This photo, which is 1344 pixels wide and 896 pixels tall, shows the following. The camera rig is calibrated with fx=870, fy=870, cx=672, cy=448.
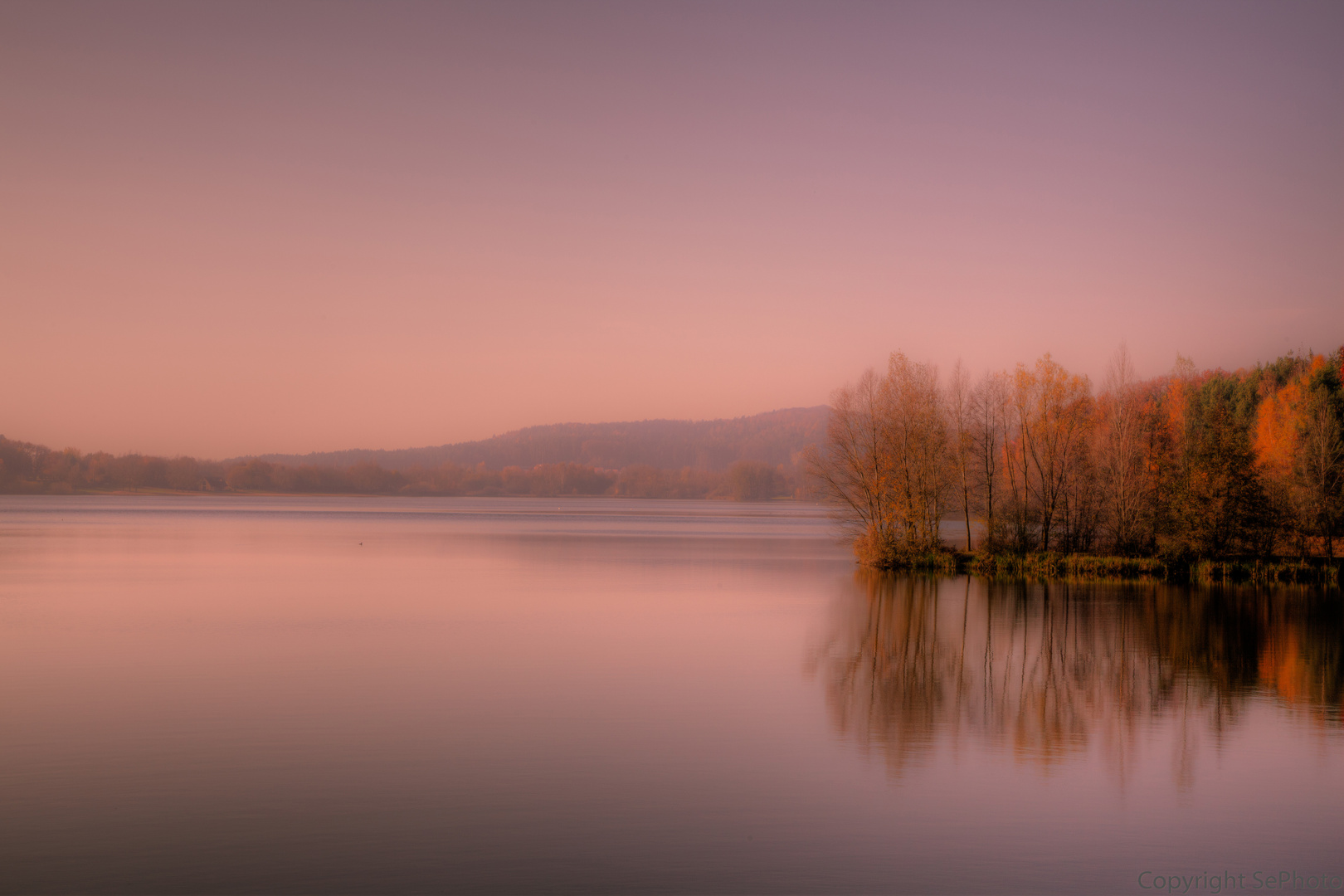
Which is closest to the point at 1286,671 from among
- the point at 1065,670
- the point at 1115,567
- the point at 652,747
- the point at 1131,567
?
the point at 1065,670

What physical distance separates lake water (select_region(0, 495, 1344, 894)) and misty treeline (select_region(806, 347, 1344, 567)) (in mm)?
15955

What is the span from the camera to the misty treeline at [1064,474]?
40.8 meters

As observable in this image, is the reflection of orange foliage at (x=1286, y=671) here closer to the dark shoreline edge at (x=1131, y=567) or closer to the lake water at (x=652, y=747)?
the lake water at (x=652, y=747)

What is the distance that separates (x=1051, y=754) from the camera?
38.2 ft

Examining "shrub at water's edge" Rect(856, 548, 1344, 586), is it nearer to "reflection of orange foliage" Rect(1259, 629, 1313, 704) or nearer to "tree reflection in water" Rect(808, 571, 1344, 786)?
"tree reflection in water" Rect(808, 571, 1344, 786)

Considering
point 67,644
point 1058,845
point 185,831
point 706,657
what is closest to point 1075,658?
point 706,657

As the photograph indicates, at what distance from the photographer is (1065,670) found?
17562mm

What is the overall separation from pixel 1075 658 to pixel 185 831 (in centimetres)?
1703

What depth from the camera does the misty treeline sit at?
4084 centimetres

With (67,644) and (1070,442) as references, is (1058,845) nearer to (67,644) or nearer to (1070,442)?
(67,644)

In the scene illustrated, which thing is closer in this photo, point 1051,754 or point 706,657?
point 1051,754

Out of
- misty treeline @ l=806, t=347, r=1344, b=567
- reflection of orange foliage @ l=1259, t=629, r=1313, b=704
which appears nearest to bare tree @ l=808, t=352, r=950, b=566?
misty treeline @ l=806, t=347, r=1344, b=567

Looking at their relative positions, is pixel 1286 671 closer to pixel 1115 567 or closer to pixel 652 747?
pixel 652 747

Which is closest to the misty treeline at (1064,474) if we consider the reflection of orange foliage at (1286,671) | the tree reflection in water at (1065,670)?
the tree reflection in water at (1065,670)
